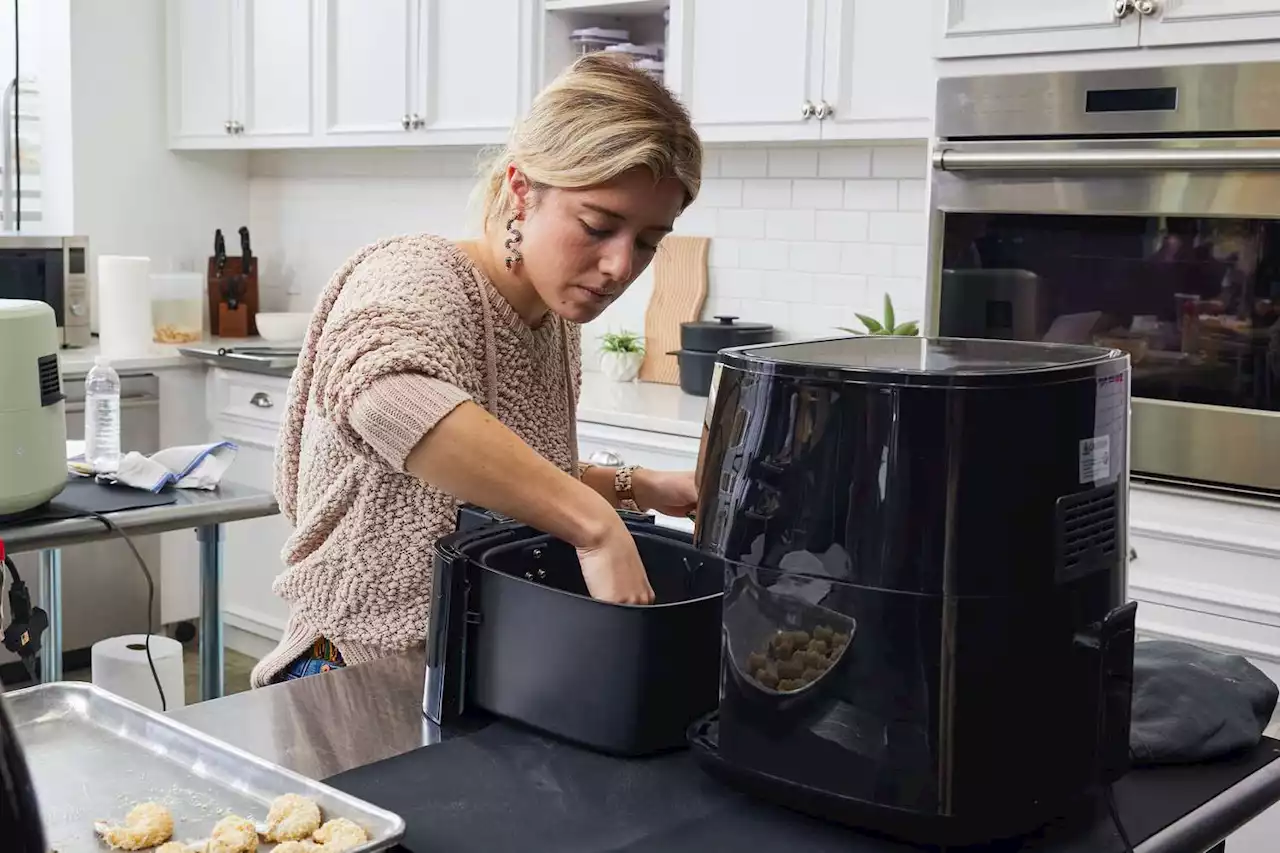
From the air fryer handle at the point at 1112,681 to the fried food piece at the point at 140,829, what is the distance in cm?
68

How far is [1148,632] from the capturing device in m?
2.52

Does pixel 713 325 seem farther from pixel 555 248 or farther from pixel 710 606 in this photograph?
pixel 710 606

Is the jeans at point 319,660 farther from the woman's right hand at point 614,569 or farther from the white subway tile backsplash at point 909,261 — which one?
the white subway tile backsplash at point 909,261

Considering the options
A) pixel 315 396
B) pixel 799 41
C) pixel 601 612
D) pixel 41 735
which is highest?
pixel 799 41

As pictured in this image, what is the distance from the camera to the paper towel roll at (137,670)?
9.37 ft

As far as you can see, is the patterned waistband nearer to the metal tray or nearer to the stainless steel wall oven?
the metal tray

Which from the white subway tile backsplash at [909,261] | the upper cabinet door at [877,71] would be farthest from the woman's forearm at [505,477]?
the white subway tile backsplash at [909,261]

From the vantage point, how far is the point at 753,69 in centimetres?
328

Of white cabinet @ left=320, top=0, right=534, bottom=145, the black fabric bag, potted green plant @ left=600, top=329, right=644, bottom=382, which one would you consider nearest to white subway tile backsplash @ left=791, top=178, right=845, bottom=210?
potted green plant @ left=600, top=329, right=644, bottom=382

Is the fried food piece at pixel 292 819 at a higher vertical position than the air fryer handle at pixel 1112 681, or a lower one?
lower

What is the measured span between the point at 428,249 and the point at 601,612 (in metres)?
0.56

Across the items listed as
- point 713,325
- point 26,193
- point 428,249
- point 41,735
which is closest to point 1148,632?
point 713,325

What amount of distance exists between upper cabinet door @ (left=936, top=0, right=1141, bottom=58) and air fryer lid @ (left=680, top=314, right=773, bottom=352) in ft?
3.25

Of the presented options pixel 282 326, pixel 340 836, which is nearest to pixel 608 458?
pixel 282 326
